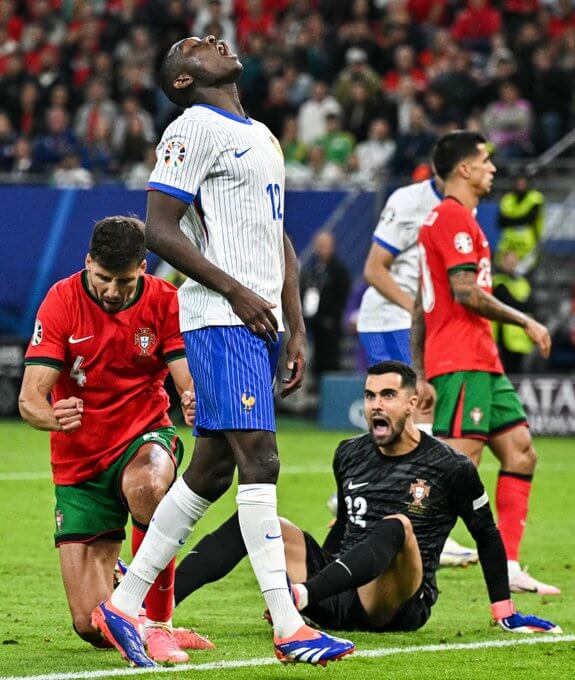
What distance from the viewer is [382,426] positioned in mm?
6488

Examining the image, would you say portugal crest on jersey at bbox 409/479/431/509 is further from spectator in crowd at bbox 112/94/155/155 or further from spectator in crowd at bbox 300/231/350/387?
spectator in crowd at bbox 112/94/155/155

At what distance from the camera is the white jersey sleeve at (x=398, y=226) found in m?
8.84

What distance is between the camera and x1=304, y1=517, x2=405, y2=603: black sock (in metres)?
5.82

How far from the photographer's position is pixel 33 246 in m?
18.5

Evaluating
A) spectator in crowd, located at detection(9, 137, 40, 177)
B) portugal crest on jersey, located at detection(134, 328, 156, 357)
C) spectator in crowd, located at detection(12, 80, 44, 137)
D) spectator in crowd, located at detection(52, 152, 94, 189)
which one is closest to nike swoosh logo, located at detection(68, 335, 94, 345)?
portugal crest on jersey, located at detection(134, 328, 156, 357)

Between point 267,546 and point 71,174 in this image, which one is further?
point 71,174

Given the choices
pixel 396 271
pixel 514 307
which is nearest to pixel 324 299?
pixel 514 307

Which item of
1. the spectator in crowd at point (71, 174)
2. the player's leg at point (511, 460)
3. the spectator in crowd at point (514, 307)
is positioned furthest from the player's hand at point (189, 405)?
the spectator in crowd at point (71, 174)

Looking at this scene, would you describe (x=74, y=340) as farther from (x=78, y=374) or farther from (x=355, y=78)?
(x=355, y=78)

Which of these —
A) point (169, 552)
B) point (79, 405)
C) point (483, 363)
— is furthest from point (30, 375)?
point (483, 363)

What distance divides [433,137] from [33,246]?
5251mm

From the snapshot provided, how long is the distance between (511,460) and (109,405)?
2.55 metres

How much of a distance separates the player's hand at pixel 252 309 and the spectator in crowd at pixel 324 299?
12.5 metres

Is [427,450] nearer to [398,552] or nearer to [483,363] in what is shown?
[398,552]
